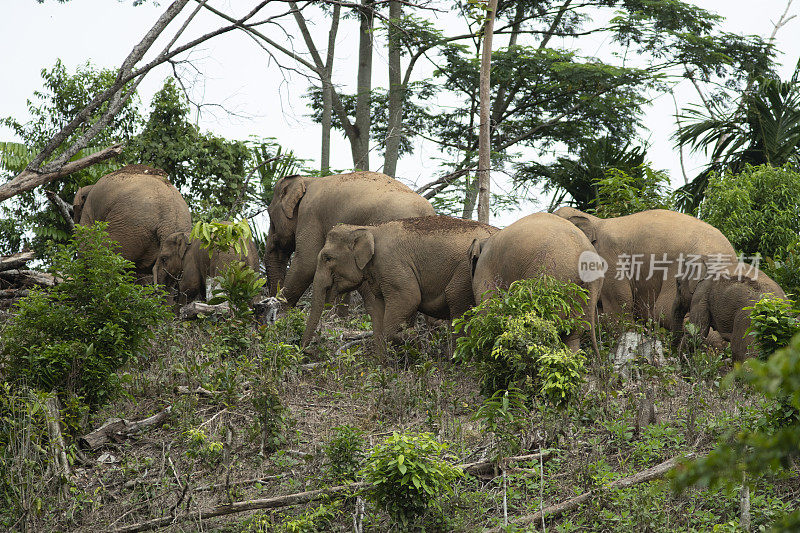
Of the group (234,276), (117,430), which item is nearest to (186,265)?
(234,276)

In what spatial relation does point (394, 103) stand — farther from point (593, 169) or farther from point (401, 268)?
point (401, 268)

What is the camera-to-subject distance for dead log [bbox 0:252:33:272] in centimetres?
1161

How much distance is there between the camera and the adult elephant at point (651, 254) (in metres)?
10.2

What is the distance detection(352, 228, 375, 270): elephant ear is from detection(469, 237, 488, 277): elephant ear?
49.5 inches

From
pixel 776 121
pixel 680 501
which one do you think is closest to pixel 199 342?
pixel 680 501

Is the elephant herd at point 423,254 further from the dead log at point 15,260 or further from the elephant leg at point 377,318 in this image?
the dead log at point 15,260

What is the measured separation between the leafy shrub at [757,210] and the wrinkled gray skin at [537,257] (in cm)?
391

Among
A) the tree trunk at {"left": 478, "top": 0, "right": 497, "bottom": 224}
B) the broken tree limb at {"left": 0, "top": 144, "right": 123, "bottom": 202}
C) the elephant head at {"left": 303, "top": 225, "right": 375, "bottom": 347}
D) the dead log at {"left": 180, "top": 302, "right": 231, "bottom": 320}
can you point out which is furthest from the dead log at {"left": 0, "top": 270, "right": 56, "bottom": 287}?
the tree trunk at {"left": 478, "top": 0, "right": 497, "bottom": 224}

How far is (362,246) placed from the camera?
1054cm

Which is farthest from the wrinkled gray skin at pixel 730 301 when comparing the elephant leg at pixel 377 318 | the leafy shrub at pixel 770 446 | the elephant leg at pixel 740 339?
the leafy shrub at pixel 770 446

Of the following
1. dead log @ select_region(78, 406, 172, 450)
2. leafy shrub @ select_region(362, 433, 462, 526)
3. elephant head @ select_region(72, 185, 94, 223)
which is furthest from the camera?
elephant head @ select_region(72, 185, 94, 223)

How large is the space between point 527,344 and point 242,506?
2.50m

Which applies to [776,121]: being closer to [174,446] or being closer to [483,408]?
[483,408]

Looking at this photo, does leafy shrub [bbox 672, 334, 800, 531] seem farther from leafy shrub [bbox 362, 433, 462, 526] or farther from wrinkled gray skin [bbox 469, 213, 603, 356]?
wrinkled gray skin [bbox 469, 213, 603, 356]
